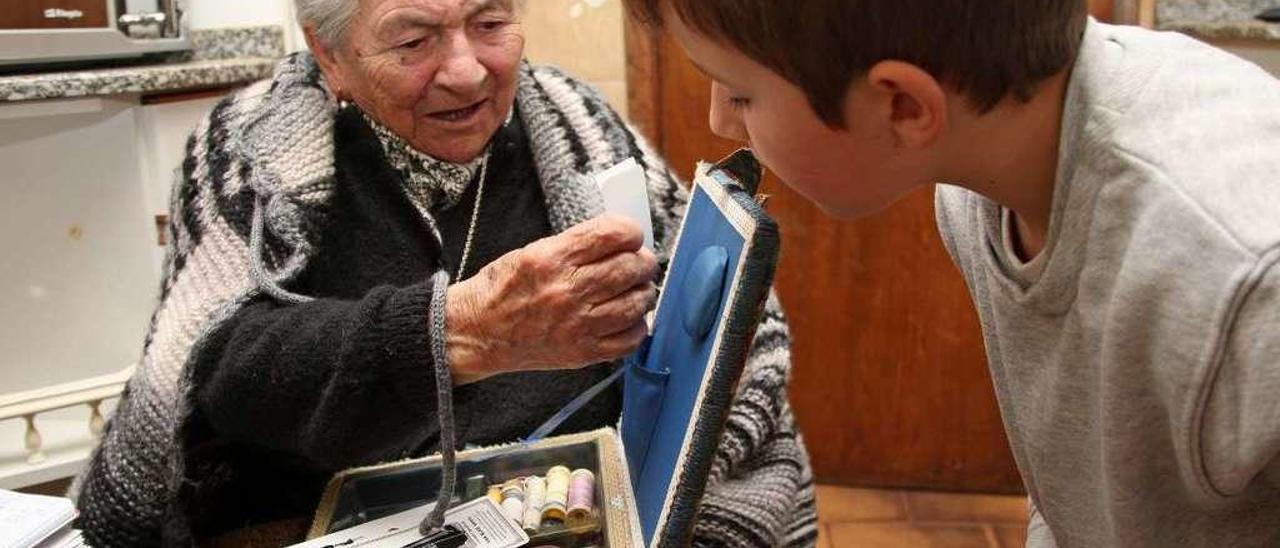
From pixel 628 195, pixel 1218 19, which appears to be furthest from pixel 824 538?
pixel 628 195

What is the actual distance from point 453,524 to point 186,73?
126 cm

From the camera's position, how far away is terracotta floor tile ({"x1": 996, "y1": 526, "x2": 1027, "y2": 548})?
2.16 meters

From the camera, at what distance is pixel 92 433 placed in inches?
72.7

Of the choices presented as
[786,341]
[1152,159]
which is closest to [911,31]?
[1152,159]

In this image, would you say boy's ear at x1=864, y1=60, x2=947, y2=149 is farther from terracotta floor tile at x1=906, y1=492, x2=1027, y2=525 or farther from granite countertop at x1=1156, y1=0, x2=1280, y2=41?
terracotta floor tile at x1=906, y1=492, x2=1027, y2=525

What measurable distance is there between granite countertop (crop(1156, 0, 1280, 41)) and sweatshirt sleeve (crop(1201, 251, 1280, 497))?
1364mm

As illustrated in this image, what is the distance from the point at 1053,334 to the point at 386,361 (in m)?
0.50

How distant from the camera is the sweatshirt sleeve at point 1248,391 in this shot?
502 millimetres

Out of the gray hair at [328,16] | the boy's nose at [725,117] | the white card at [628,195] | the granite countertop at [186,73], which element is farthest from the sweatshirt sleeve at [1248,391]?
the granite countertop at [186,73]

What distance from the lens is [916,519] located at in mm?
2293

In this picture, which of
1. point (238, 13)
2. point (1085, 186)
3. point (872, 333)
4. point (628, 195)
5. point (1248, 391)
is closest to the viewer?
point (1248, 391)

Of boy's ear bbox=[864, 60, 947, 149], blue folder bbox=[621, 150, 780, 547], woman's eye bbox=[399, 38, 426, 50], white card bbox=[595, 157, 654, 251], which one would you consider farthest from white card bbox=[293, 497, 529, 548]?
woman's eye bbox=[399, 38, 426, 50]

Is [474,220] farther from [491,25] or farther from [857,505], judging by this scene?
[857,505]

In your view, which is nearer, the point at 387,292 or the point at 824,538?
the point at 387,292
